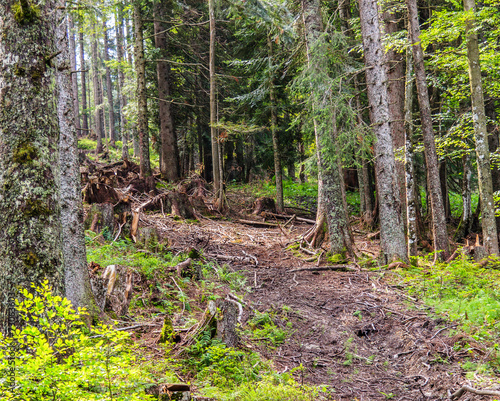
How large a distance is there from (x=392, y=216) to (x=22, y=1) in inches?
305

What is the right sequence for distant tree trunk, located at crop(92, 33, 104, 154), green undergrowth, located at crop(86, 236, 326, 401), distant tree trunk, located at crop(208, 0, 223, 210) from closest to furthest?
green undergrowth, located at crop(86, 236, 326, 401) → distant tree trunk, located at crop(208, 0, 223, 210) → distant tree trunk, located at crop(92, 33, 104, 154)

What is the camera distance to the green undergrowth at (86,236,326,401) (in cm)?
371

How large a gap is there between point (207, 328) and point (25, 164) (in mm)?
2769

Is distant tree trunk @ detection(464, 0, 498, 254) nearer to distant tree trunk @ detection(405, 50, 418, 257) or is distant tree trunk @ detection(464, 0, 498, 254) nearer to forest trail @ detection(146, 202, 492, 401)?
distant tree trunk @ detection(405, 50, 418, 257)

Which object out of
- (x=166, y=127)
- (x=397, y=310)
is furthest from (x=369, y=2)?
(x=166, y=127)

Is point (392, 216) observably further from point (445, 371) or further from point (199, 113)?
point (199, 113)

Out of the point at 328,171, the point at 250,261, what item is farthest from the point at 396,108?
the point at 250,261

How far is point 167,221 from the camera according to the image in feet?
37.8

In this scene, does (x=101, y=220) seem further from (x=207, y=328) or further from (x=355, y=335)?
(x=355, y=335)

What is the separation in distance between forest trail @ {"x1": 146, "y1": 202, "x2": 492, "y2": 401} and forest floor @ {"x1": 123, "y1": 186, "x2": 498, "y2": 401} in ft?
0.04

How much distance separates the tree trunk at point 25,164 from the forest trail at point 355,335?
2.88m

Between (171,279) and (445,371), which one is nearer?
(445,371)

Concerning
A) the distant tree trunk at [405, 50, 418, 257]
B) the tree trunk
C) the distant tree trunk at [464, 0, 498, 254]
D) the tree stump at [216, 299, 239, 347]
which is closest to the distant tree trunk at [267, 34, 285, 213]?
the distant tree trunk at [405, 50, 418, 257]

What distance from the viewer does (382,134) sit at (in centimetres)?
838
